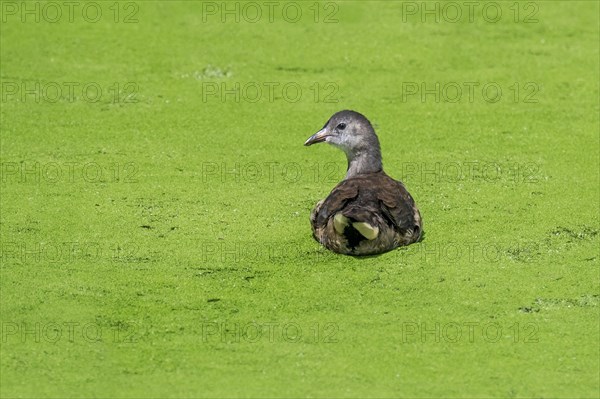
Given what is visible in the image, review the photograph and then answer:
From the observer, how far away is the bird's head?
29.4ft

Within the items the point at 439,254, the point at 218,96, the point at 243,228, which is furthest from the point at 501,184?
the point at 218,96

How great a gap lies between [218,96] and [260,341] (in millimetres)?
4308

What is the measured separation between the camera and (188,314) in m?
7.29

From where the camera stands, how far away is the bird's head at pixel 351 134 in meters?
8.96

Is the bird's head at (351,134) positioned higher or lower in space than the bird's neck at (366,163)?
higher

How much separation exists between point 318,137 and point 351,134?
314 millimetres

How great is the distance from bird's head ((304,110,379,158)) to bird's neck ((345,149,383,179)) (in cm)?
3

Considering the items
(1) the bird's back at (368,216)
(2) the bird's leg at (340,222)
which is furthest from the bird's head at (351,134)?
(2) the bird's leg at (340,222)

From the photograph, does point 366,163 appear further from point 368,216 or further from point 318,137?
point 368,216

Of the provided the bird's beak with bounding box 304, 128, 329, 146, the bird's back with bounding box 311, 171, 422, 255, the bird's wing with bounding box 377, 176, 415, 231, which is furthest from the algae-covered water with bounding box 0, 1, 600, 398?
the bird's beak with bounding box 304, 128, 329, 146

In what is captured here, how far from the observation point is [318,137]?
9211mm

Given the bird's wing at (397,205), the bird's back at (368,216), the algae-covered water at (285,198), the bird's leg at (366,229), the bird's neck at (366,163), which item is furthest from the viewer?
the bird's neck at (366,163)

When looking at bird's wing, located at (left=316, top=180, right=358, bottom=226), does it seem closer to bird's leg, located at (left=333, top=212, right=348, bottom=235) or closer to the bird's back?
the bird's back

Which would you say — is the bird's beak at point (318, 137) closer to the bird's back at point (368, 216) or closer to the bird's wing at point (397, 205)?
the bird's back at point (368, 216)
